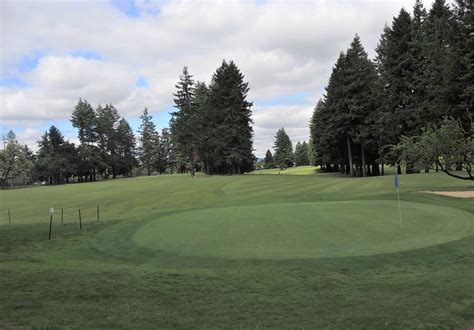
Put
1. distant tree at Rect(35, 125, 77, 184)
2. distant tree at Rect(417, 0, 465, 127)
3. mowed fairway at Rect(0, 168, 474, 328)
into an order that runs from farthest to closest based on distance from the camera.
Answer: distant tree at Rect(35, 125, 77, 184) < distant tree at Rect(417, 0, 465, 127) < mowed fairway at Rect(0, 168, 474, 328)

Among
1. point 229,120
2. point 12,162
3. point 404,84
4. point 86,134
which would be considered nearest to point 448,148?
point 404,84

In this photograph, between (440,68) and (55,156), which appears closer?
(440,68)

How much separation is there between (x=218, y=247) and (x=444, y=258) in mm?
6187

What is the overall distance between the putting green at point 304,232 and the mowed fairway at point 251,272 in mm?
55

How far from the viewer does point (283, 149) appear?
120 metres

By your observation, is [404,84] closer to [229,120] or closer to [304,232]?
[229,120]

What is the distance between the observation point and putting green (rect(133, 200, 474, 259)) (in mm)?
10359

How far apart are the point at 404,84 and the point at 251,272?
151ft

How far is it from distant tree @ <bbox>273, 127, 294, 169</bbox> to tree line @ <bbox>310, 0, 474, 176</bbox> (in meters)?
60.5

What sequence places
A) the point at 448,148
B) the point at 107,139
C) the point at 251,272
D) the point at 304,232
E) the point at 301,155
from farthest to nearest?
the point at 301,155
the point at 107,139
the point at 304,232
the point at 448,148
the point at 251,272

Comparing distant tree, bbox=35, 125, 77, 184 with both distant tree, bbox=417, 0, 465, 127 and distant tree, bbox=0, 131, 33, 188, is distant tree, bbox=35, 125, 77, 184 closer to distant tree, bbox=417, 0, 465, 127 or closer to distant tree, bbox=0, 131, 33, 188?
distant tree, bbox=0, 131, 33, 188

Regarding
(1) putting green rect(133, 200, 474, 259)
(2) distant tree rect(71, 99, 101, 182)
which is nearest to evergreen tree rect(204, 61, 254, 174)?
(2) distant tree rect(71, 99, 101, 182)

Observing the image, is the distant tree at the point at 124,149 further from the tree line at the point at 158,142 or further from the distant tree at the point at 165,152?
the distant tree at the point at 165,152

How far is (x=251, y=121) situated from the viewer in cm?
6819
